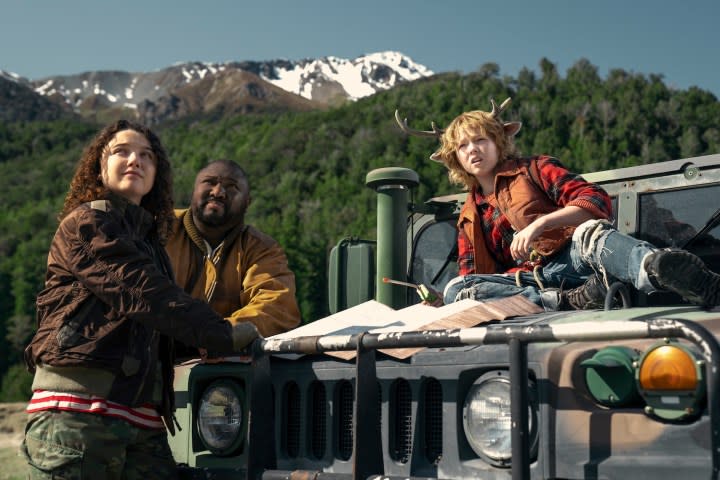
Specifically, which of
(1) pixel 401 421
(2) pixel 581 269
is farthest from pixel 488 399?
(2) pixel 581 269

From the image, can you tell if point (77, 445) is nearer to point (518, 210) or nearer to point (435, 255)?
point (518, 210)

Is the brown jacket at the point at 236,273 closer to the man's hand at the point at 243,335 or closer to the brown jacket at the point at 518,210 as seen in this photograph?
the man's hand at the point at 243,335

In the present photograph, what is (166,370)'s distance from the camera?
10.3 ft

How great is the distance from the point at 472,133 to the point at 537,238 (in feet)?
2.10

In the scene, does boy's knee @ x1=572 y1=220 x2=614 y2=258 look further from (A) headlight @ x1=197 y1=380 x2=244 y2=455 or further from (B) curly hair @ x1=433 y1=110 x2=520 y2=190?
(A) headlight @ x1=197 y1=380 x2=244 y2=455

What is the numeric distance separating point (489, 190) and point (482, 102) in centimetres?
8298

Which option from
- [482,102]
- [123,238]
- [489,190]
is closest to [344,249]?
[489,190]

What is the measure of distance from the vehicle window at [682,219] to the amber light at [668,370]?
1.64 m

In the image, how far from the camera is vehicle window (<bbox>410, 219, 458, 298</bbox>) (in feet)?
15.6

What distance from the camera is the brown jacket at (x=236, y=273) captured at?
12.4ft

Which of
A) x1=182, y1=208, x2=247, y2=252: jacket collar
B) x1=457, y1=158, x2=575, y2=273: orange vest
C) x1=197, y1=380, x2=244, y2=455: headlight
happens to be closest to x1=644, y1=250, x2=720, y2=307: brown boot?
x1=457, y1=158, x2=575, y2=273: orange vest

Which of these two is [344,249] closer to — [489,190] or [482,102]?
[489,190]

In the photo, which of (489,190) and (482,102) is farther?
(482,102)

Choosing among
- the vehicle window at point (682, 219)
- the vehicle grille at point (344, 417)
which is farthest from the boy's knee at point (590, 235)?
the vehicle grille at point (344, 417)
